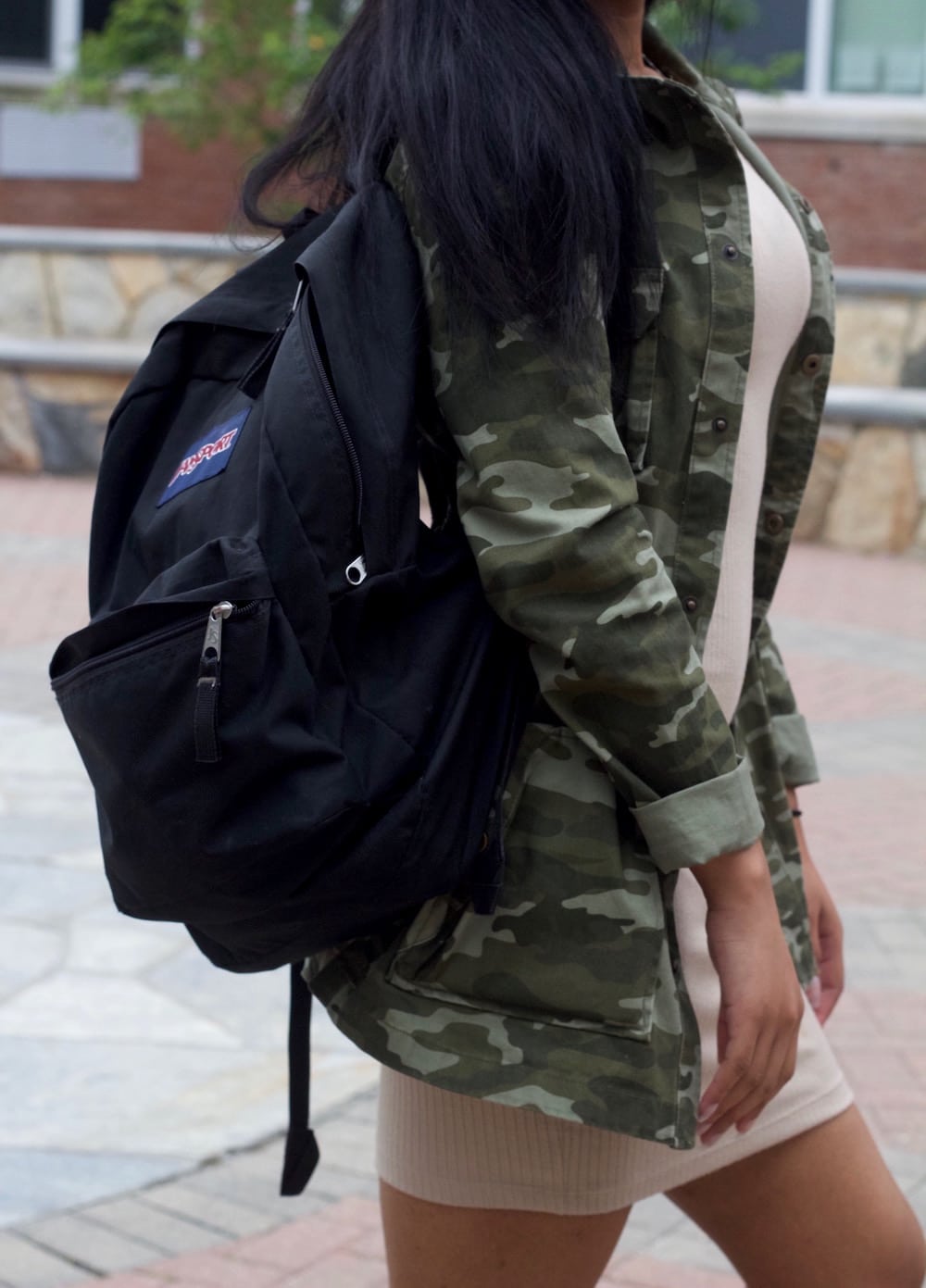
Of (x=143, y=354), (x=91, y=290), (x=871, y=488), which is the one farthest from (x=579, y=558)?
(x=91, y=290)

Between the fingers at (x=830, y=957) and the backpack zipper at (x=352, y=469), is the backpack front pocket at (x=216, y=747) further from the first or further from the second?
the fingers at (x=830, y=957)

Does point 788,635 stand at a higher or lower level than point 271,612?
lower

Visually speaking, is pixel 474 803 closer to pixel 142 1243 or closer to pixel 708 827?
pixel 708 827

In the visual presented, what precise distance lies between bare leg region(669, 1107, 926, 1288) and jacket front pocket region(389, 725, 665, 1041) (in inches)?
12.9

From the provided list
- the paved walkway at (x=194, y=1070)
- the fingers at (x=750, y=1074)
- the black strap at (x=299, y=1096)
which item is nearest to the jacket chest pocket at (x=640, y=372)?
the fingers at (x=750, y=1074)

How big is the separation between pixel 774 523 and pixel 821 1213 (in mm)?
681

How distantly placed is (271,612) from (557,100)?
0.50 meters

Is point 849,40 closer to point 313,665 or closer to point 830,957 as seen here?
point 830,957

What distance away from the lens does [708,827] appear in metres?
1.43

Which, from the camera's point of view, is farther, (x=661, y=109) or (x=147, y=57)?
(x=147, y=57)

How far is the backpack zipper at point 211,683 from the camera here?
1323 mm

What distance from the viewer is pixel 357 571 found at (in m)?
1.38

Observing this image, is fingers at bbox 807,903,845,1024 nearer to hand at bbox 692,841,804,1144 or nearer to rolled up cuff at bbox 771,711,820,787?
rolled up cuff at bbox 771,711,820,787

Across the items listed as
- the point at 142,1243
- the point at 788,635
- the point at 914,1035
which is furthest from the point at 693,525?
the point at 788,635
